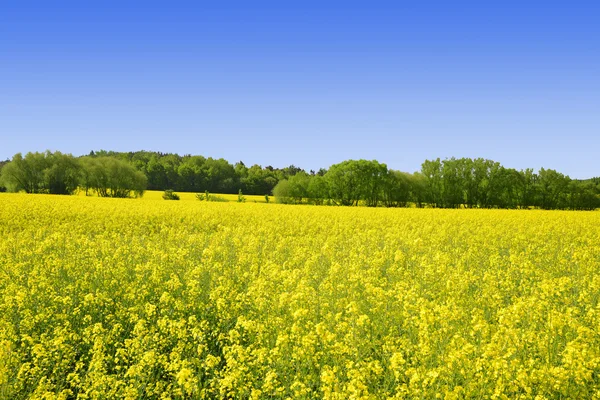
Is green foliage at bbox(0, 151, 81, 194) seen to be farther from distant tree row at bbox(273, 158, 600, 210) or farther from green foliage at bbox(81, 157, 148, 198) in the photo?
distant tree row at bbox(273, 158, 600, 210)

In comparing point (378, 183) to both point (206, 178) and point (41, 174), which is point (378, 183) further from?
point (41, 174)

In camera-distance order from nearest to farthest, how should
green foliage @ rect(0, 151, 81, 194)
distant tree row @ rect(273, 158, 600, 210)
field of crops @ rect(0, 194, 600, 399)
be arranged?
field of crops @ rect(0, 194, 600, 399) < green foliage @ rect(0, 151, 81, 194) < distant tree row @ rect(273, 158, 600, 210)

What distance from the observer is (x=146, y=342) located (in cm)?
609

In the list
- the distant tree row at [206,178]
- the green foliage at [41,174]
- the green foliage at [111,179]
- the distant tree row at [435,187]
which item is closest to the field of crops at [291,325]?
the distant tree row at [435,187]

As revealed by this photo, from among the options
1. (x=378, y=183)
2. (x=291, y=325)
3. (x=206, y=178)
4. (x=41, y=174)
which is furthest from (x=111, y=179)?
(x=291, y=325)

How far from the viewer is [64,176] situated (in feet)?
231

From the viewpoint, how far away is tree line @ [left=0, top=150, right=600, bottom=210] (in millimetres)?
70875

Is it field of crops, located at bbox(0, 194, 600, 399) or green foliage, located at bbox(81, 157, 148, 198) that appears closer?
field of crops, located at bbox(0, 194, 600, 399)

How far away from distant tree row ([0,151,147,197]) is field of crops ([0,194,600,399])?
195 ft

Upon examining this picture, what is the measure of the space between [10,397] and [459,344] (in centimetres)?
524

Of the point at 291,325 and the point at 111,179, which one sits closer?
the point at 291,325

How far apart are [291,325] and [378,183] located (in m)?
67.6

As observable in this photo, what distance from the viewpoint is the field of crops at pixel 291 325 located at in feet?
15.1

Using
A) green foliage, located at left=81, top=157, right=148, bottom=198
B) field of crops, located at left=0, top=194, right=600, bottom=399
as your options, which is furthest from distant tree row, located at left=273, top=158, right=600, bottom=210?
field of crops, located at left=0, top=194, right=600, bottom=399
